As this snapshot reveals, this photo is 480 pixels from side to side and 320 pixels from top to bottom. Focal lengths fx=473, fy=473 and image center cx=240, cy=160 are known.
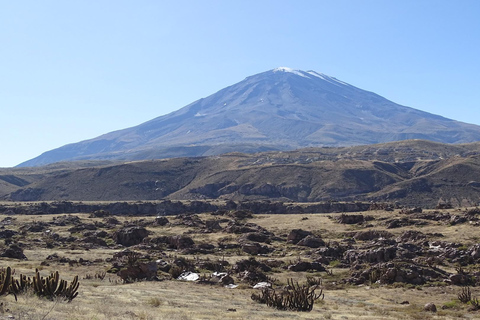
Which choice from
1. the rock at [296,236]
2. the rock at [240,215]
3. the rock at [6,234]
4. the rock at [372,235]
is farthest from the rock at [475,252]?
the rock at [6,234]

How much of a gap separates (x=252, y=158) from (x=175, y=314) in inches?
6812

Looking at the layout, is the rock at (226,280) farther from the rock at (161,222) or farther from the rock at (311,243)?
the rock at (161,222)

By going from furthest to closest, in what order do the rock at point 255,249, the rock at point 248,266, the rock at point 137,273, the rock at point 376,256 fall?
the rock at point 255,249 → the rock at point 376,256 → the rock at point 248,266 → the rock at point 137,273

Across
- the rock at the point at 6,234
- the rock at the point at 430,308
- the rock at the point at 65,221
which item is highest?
the rock at the point at 430,308

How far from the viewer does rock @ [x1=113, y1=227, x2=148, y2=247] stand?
55.0 meters

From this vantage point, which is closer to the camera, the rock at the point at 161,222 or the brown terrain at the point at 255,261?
the brown terrain at the point at 255,261

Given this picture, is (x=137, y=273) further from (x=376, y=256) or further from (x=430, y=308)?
(x=376, y=256)

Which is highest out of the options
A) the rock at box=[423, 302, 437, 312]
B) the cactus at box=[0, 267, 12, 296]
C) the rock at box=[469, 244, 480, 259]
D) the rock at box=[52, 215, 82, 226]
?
the cactus at box=[0, 267, 12, 296]

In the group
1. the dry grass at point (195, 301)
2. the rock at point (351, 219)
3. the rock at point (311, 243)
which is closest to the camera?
the dry grass at point (195, 301)

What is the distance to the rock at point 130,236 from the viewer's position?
55000mm

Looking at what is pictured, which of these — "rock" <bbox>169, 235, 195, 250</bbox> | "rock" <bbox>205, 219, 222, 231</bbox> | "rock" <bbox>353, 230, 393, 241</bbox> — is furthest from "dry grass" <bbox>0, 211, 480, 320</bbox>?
"rock" <bbox>205, 219, 222, 231</bbox>

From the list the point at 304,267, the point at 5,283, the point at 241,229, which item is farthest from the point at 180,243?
the point at 5,283

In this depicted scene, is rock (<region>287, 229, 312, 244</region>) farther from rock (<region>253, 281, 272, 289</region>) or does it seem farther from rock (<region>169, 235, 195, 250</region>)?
rock (<region>253, 281, 272, 289</region>)

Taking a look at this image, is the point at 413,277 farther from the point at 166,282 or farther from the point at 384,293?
the point at 166,282
